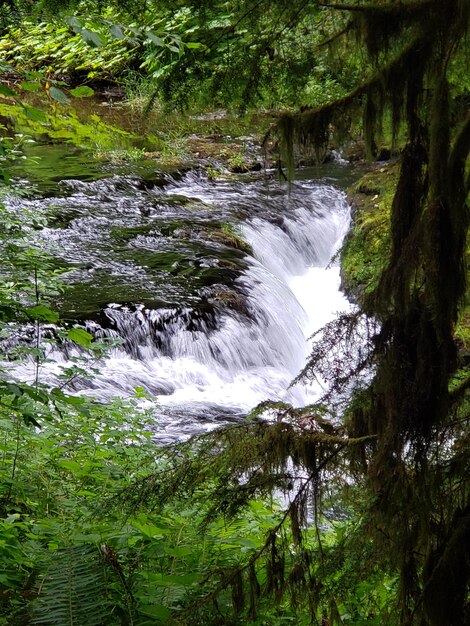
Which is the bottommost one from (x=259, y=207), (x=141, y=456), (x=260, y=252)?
(x=141, y=456)

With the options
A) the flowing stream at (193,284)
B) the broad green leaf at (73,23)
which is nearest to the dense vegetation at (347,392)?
the broad green leaf at (73,23)

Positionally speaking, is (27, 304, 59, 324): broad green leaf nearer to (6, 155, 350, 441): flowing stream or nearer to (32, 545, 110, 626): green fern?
(32, 545, 110, 626): green fern

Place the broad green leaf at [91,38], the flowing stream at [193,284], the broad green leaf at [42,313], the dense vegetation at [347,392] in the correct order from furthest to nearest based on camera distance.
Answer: the flowing stream at [193,284] < the broad green leaf at [42,313] < the dense vegetation at [347,392] < the broad green leaf at [91,38]

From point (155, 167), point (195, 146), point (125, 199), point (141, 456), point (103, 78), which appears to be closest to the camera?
point (141, 456)

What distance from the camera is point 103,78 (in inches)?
778

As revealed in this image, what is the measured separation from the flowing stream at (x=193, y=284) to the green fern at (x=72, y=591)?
96.1 inches

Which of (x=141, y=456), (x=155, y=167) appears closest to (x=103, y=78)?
(x=155, y=167)

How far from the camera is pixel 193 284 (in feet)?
31.6

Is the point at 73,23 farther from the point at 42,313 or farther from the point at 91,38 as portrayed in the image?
the point at 42,313

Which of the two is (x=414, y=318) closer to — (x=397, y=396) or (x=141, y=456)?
(x=397, y=396)

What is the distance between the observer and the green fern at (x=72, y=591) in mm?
2428

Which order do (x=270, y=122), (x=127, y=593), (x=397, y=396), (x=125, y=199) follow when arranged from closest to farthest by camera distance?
(x=397, y=396) < (x=127, y=593) < (x=270, y=122) < (x=125, y=199)

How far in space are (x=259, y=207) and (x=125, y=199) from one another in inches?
98.9

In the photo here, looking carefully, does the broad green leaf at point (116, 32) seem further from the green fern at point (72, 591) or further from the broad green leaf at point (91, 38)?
the green fern at point (72, 591)
